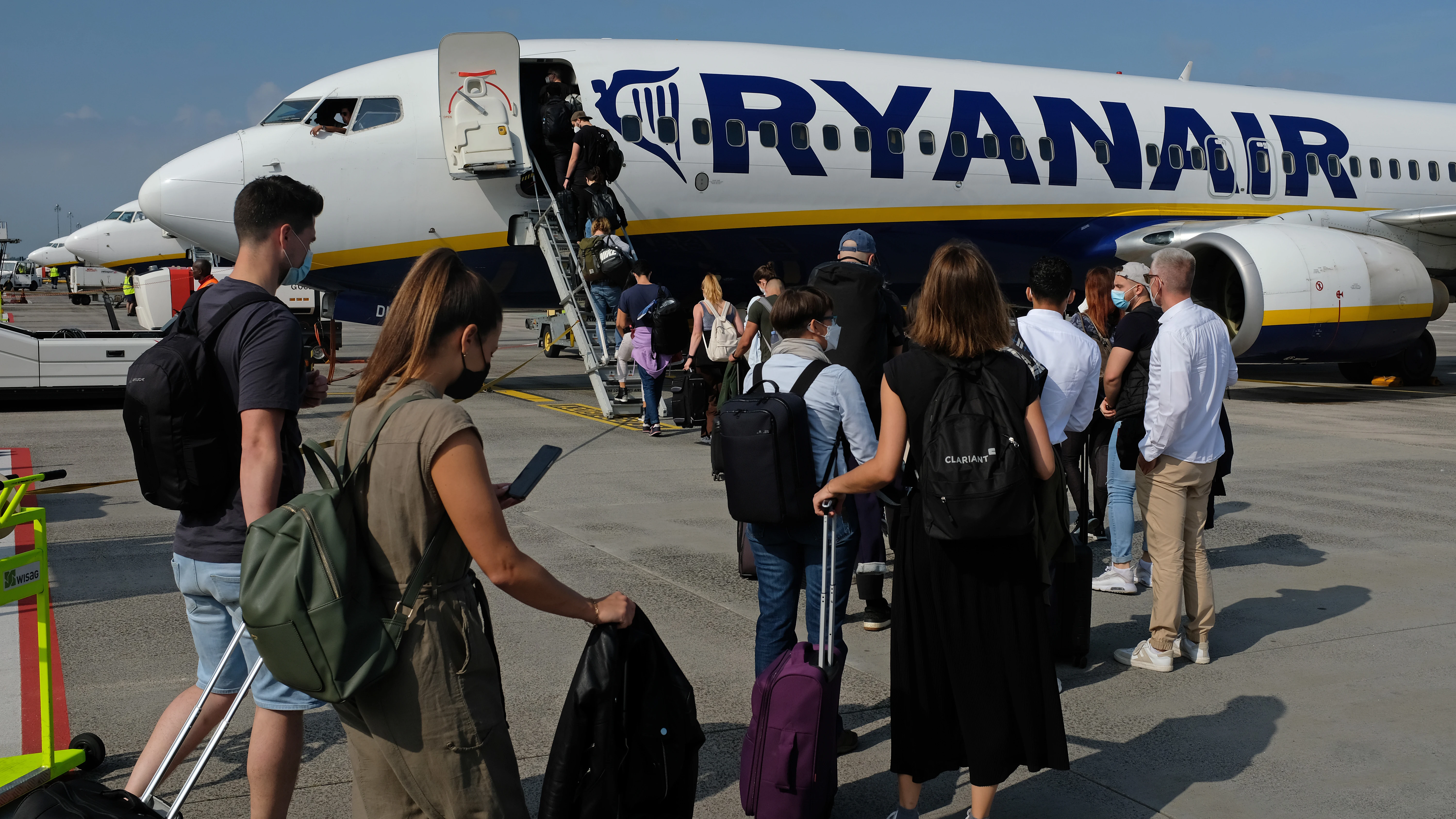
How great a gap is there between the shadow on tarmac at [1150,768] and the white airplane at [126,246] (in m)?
35.6

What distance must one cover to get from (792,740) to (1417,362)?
17.1 metres

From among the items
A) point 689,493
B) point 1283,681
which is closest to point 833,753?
point 1283,681

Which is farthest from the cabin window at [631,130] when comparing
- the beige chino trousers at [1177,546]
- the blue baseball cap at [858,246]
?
the beige chino trousers at [1177,546]

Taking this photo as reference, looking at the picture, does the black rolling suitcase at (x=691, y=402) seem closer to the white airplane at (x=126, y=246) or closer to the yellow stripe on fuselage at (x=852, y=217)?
the yellow stripe on fuselage at (x=852, y=217)

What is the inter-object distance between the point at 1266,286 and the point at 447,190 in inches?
384

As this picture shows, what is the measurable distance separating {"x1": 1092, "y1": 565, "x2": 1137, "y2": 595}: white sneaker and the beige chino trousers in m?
1.11

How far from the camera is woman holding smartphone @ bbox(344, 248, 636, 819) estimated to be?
7.54ft

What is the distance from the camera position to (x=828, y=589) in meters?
3.50

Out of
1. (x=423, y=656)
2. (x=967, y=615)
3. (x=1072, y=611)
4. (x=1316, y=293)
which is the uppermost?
(x=1316, y=293)

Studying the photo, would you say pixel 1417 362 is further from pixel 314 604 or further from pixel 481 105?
pixel 314 604

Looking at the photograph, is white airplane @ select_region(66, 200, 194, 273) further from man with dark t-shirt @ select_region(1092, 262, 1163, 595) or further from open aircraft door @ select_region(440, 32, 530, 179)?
man with dark t-shirt @ select_region(1092, 262, 1163, 595)

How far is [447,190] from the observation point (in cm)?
1262

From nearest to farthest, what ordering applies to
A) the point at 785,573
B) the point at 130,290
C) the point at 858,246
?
the point at 785,573 < the point at 858,246 < the point at 130,290

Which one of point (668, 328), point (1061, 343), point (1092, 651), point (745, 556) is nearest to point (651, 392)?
point (668, 328)
